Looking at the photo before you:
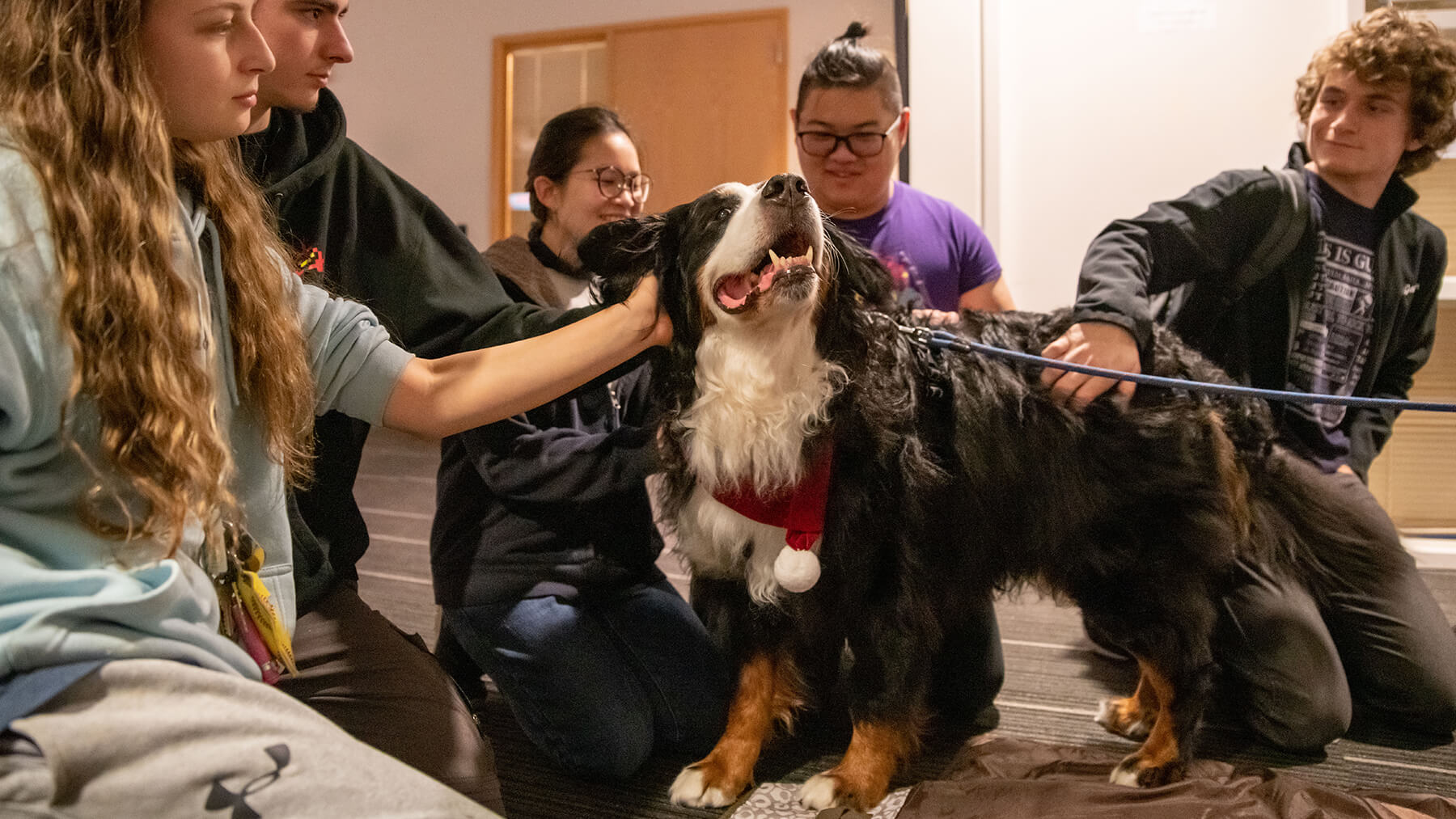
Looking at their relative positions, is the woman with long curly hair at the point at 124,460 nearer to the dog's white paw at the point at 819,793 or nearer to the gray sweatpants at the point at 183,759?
the gray sweatpants at the point at 183,759

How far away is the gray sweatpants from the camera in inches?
29.7

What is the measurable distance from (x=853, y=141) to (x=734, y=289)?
0.77 m

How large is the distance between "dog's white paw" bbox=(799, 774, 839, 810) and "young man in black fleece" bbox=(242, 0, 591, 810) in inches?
19.2

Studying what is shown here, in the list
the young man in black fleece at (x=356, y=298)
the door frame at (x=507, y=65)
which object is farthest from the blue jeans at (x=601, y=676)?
the door frame at (x=507, y=65)

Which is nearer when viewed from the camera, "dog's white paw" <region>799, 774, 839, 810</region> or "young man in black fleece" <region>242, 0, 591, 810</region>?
"young man in black fleece" <region>242, 0, 591, 810</region>

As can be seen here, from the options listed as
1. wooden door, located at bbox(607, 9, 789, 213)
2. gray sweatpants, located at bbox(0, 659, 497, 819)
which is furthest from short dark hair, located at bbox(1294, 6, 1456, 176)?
wooden door, located at bbox(607, 9, 789, 213)

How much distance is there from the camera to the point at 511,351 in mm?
1354

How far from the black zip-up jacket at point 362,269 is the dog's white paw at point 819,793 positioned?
0.82 m

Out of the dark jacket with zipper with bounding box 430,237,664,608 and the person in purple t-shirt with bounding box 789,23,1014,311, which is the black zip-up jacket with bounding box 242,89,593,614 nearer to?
the dark jacket with zipper with bounding box 430,237,664,608

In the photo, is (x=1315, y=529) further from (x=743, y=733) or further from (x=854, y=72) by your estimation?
(x=854, y=72)

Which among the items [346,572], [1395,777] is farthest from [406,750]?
[1395,777]

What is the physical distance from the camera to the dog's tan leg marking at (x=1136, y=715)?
1.92 metres

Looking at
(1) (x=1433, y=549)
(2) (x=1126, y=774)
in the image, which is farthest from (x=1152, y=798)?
(1) (x=1433, y=549)

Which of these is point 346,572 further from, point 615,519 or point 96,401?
point 96,401
